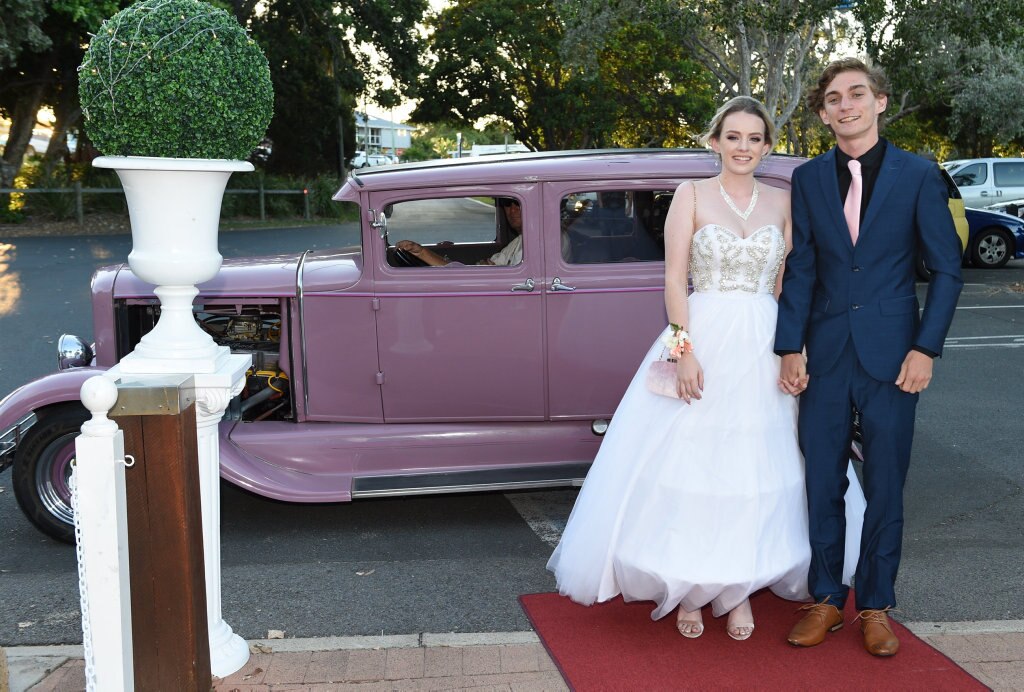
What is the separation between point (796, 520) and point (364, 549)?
2291 millimetres

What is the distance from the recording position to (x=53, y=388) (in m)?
5.06

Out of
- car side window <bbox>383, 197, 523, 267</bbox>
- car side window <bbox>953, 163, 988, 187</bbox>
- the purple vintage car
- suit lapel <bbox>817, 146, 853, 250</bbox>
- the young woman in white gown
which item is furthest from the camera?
car side window <bbox>953, 163, 988, 187</bbox>

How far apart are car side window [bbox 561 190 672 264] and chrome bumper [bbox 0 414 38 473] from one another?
294 centimetres

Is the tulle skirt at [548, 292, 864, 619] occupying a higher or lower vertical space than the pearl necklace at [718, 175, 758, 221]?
lower

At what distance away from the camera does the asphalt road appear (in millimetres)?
4328

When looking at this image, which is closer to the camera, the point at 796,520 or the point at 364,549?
the point at 796,520

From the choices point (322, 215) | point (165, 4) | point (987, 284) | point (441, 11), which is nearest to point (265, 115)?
point (165, 4)

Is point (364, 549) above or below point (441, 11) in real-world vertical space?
below

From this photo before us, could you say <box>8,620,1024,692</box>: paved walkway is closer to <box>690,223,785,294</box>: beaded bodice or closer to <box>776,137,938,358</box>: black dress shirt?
<box>776,137,938,358</box>: black dress shirt

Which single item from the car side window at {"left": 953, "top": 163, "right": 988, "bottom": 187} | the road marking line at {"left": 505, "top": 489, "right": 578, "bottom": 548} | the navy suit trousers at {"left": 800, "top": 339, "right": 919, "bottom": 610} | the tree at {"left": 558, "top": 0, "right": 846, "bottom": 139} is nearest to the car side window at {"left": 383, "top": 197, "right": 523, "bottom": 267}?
the road marking line at {"left": 505, "top": 489, "right": 578, "bottom": 548}

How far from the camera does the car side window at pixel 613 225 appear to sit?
545 cm

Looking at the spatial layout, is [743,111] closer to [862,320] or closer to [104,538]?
[862,320]

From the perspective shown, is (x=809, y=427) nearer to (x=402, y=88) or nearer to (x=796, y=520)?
(x=796, y=520)

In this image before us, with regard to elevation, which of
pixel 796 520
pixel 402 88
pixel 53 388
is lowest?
pixel 796 520
